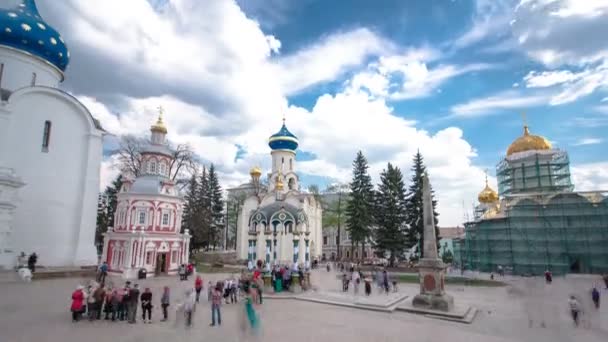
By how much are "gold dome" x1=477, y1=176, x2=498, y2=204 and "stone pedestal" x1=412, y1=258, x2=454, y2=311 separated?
3282cm

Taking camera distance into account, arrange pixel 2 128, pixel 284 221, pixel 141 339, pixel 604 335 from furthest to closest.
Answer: pixel 284 221 < pixel 2 128 < pixel 604 335 < pixel 141 339

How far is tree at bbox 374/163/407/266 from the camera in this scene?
30516 millimetres

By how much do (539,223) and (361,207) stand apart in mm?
15940

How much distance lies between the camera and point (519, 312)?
1182 centimetres

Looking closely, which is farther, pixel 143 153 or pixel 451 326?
pixel 143 153

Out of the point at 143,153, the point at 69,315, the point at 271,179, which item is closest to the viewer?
the point at 69,315

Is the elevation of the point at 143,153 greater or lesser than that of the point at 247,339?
greater

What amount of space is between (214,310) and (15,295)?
30.7 feet

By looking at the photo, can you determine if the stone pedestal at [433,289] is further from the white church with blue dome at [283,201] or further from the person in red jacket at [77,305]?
the white church with blue dome at [283,201]

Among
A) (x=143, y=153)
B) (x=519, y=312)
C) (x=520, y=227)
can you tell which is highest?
(x=143, y=153)

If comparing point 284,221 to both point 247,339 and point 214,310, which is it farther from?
point 247,339

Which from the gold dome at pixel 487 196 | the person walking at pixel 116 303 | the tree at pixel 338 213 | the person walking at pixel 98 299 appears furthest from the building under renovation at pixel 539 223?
the person walking at pixel 98 299

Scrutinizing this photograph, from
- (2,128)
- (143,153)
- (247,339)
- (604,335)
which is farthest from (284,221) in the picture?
(2,128)

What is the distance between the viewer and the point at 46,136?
843 inches
